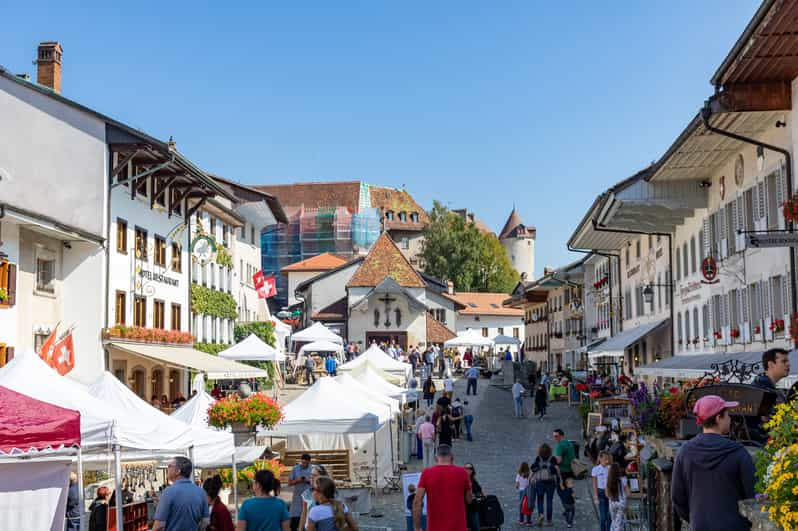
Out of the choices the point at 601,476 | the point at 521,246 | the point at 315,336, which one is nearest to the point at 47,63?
the point at 315,336

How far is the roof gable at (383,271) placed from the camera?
246ft

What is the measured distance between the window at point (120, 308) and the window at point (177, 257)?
5.20 metres

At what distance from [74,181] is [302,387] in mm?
19496

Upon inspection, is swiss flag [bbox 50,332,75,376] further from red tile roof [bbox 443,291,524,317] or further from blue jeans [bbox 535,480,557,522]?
red tile roof [bbox 443,291,524,317]

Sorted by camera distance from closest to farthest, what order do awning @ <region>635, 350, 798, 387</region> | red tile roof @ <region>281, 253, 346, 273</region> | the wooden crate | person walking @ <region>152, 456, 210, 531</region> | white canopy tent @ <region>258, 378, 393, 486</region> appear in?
person walking @ <region>152, 456, 210, 531</region> < white canopy tent @ <region>258, 378, 393, 486</region> < awning @ <region>635, 350, 798, 387</region> < the wooden crate < red tile roof @ <region>281, 253, 346, 273</region>

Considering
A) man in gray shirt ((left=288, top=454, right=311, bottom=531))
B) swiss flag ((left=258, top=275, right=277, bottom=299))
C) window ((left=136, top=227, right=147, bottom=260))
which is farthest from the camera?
swiss flag ((left=258, top=275, right=277, bottom=299))

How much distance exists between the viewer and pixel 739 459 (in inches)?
254

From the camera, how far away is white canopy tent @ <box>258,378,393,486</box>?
842 inches

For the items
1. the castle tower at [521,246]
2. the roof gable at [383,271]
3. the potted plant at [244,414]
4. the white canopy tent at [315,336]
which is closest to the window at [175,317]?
the white canopy tent at [315,336]

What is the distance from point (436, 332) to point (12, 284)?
48.9 metres

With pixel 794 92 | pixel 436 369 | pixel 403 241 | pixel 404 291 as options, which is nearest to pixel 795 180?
pixel 794 92

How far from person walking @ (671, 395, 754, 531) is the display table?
135 ft

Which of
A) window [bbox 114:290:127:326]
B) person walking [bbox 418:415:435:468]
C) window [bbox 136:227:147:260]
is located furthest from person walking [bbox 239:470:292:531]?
window [bbox 136:227:147:260]

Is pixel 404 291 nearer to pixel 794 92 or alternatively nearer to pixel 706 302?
pixel 706 302
